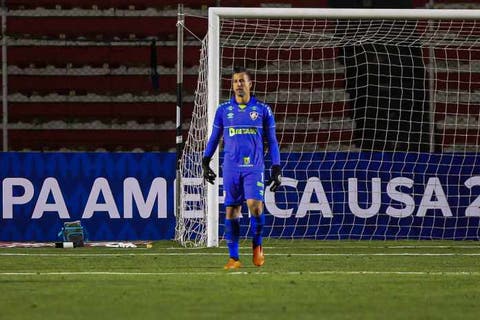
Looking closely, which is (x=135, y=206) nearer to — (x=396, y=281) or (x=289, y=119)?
(x=289, y=119)

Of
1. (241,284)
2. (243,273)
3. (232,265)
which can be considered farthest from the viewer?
(232,265)

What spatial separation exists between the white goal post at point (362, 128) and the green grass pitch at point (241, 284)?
6.92 feet

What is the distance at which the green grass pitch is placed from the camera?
7.84m

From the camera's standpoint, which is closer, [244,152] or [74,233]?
[244,152]

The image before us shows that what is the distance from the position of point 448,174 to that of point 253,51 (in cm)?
463

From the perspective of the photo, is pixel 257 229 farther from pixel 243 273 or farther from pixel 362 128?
pixel 362 128

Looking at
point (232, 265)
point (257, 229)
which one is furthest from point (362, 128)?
point (232, 265)

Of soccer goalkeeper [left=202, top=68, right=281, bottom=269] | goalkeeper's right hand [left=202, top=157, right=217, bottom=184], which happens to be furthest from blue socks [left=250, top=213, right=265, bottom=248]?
goalkeeper's right hand [left=202, top=157, right=217, bottom=184]

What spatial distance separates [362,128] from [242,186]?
6.57 m

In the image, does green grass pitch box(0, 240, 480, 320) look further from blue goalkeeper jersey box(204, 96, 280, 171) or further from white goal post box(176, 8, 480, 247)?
white goal post box(176, 8, 480, 247)

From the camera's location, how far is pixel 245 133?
1219 centimetres

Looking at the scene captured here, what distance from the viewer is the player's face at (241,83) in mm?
11953

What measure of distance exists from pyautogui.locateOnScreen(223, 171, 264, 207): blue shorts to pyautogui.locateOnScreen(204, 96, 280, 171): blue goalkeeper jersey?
67mm

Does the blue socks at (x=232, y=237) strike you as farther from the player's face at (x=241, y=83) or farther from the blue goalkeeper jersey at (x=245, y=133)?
the player's face at (x=241, y=83)
